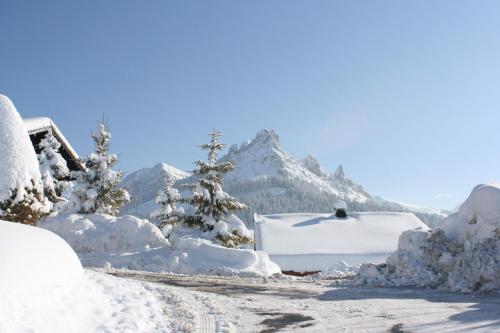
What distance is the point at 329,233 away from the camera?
119ft

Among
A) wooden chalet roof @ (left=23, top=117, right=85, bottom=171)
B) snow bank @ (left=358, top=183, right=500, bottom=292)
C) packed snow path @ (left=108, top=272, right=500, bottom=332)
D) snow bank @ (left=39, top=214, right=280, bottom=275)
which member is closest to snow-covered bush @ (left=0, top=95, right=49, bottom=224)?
packed snow path @ (left=108, top=272, right=500, bottom=332)

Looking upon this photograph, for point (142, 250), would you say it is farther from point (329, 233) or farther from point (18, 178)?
point (329, 233)

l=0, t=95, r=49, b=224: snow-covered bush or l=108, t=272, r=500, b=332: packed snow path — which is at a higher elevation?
l=0, t=95, r=49, b=224: snow-covered bush

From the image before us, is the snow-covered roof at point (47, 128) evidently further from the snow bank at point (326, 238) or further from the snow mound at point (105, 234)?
the snow bank at point (326, 238)

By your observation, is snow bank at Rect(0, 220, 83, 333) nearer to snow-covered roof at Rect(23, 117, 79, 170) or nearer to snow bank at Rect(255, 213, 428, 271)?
snow-covered roof at Rect(23, 117, 79, 170)

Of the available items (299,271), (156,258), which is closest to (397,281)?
(156,258)

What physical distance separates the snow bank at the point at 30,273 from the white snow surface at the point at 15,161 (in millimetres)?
3503

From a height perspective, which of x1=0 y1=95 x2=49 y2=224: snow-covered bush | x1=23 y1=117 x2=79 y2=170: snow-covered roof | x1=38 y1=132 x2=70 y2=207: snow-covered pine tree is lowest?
x1=0 y1=95 x2=49 y2=224: snow-covered bush

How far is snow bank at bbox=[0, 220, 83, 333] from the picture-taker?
577 cm

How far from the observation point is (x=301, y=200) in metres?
190

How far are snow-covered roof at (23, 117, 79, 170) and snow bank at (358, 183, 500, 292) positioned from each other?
17.9 metres

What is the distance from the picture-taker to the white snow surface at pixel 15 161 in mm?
11102

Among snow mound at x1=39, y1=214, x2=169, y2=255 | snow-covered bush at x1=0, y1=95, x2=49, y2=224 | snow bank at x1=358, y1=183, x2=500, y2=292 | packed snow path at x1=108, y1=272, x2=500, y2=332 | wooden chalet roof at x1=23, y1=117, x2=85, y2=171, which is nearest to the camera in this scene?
packed snow path at x1=108, y1=272, x2=500, y2=332

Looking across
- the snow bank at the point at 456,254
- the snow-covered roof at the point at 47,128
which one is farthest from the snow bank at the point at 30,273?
the snow-covered roof at the point at 47,128
